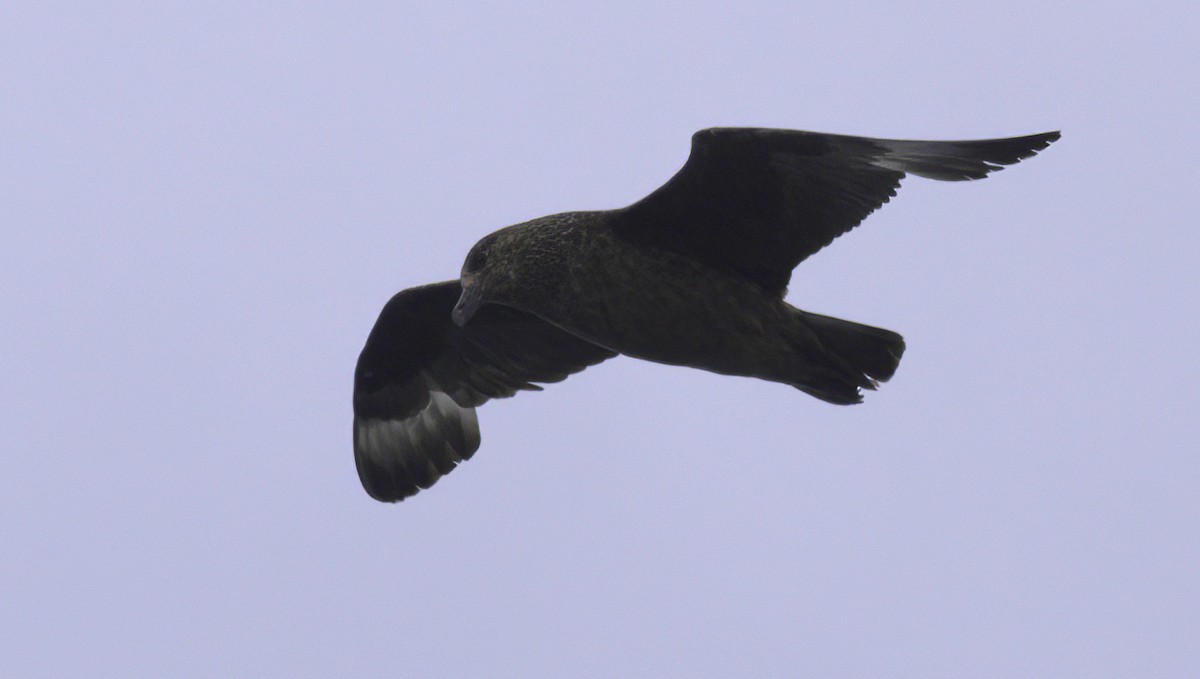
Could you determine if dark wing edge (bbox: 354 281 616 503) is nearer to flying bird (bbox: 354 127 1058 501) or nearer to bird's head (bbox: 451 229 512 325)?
bird's head (bbox: 451 229 512 325)

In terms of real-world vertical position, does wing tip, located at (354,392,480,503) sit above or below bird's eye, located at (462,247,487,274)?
below

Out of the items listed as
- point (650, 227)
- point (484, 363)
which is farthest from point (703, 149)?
point (484, 363)

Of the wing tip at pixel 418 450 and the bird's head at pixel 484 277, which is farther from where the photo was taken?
the wing tip at pixel 418 450

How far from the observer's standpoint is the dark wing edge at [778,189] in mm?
6062

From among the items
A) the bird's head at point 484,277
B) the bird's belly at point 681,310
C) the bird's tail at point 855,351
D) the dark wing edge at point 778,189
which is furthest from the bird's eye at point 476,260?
the bird's tail at point 855,351

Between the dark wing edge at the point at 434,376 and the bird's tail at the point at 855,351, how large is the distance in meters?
1.34

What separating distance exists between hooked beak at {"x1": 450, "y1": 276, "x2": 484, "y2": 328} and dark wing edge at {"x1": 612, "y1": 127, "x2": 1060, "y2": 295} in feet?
2.20

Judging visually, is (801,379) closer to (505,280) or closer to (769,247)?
(769,247)

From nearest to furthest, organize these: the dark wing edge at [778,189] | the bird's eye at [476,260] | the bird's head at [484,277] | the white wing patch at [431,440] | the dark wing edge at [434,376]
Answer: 1. the dark wing edge at [778,189]
2. the bird's head at [484,277]
3. the bird's eye at [476,260]
4. the dark wing edge at [434,376]
5. the white wing patch at [431,440]

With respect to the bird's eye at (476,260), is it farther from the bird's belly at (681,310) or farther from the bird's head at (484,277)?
the bird's belly at (681,310)

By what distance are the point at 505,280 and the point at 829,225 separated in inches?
53.3

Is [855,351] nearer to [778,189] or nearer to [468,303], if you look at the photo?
[778,189]


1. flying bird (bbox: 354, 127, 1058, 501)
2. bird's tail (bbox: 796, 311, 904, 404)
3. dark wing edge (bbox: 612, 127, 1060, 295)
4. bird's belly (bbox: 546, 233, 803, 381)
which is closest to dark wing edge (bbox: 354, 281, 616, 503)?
flying bird (bbox: 354, 127, 1058, 501)

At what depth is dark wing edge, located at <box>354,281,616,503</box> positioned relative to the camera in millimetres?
7605
